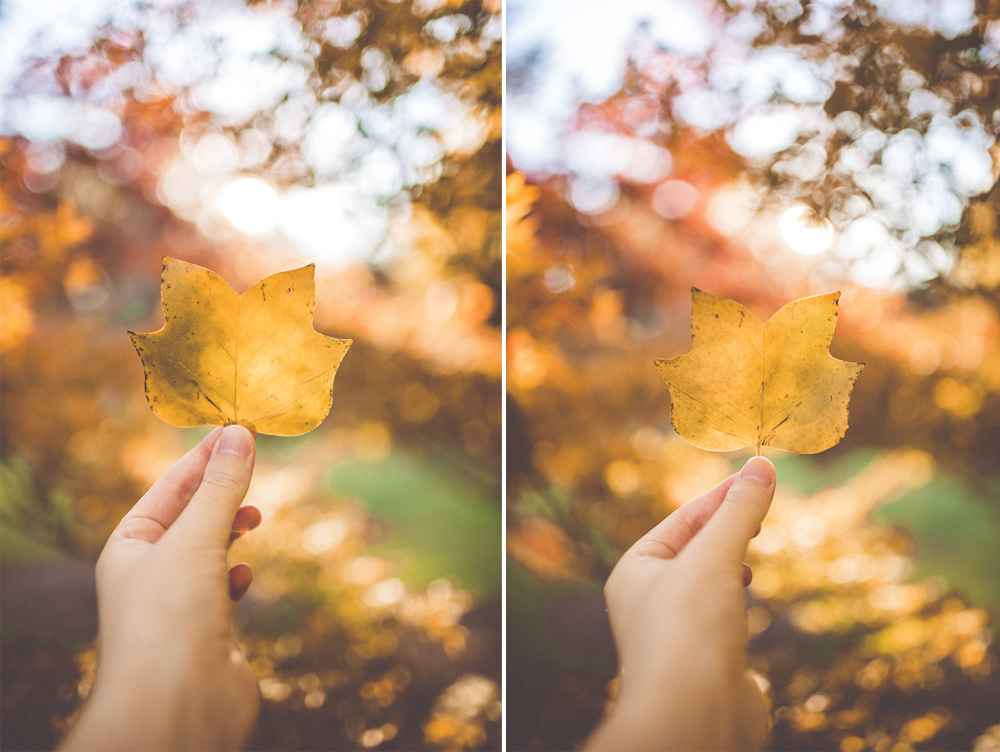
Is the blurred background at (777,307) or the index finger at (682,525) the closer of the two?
the index finger at (682,525)

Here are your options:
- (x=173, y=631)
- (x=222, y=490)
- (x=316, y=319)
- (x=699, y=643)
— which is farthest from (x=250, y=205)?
(x=699, y=643)

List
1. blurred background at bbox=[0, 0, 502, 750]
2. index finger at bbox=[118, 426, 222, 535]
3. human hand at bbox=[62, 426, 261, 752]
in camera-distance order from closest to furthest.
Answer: human hand at bbox=[62, 426, 261, 752]
index finger at bbox=[118, 426, 222, 535]
blurred background at bbox=[0, 0, 502, 750]

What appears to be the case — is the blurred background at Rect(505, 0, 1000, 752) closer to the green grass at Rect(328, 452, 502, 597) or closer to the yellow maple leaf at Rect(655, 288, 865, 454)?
the green grass at Rect(328, 452, 502, 597)

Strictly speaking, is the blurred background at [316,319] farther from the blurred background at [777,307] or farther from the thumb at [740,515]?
the thumb at [740,515]

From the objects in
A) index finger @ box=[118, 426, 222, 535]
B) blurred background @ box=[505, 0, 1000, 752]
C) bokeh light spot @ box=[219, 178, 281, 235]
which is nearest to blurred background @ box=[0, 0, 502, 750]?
bokeh light spot @ box=[219, 178, 281, 235]

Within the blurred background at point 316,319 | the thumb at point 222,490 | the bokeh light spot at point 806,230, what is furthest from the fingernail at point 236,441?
the bokeh light spot at point 806,230

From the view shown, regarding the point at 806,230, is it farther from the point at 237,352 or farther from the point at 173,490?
the point at 173,490

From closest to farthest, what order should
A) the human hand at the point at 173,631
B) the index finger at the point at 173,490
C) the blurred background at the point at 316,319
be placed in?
the human hand at the point at 173,631 < the index finger at the point at 173,490 < the blurred background at the point at 316,319

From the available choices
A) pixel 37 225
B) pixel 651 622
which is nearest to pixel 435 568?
pixel 651 622
